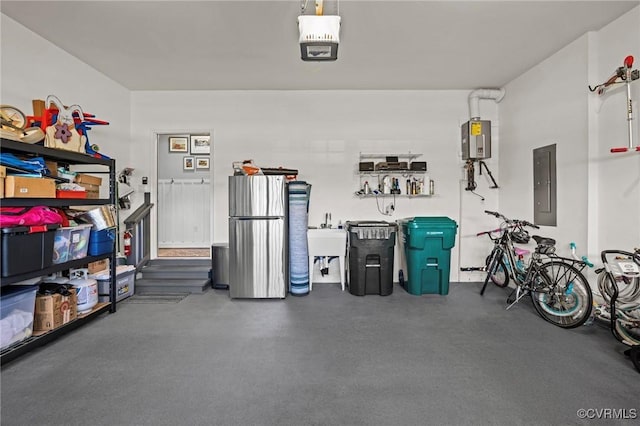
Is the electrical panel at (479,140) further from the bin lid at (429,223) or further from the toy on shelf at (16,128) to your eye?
the toy on shelf at (16,128)

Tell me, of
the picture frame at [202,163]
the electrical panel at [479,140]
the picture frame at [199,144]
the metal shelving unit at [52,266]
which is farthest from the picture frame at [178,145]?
the electrical panel at [479,140]

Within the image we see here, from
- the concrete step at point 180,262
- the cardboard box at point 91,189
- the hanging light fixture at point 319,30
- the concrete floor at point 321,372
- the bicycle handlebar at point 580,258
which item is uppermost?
the hanging light fixture at point 319,30

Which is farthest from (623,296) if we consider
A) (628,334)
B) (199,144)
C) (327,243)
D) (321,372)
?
(199,144)

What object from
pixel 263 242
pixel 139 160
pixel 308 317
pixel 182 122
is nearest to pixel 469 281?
pixel 308 317

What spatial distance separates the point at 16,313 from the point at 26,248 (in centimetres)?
52

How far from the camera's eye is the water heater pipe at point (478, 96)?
4.72 meters

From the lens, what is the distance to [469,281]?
4.90 meters

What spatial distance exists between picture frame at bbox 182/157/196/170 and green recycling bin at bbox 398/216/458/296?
189 inches

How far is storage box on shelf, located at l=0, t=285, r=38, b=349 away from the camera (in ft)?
7.75

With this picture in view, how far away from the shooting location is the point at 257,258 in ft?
13.1

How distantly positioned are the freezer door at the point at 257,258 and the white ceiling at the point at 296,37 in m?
1.99

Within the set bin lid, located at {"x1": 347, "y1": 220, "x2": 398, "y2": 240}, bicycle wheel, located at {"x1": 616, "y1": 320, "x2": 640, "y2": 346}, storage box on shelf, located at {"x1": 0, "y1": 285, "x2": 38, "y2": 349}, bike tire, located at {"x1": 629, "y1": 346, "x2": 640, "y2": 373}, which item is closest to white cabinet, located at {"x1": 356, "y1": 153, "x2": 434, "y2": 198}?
bin lid, located at {"x1": 347, "y1": 220, "x2": 398, "y2": 240}

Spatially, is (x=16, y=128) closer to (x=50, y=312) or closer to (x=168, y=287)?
(x=50, y=312)

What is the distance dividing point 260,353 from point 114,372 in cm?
103
